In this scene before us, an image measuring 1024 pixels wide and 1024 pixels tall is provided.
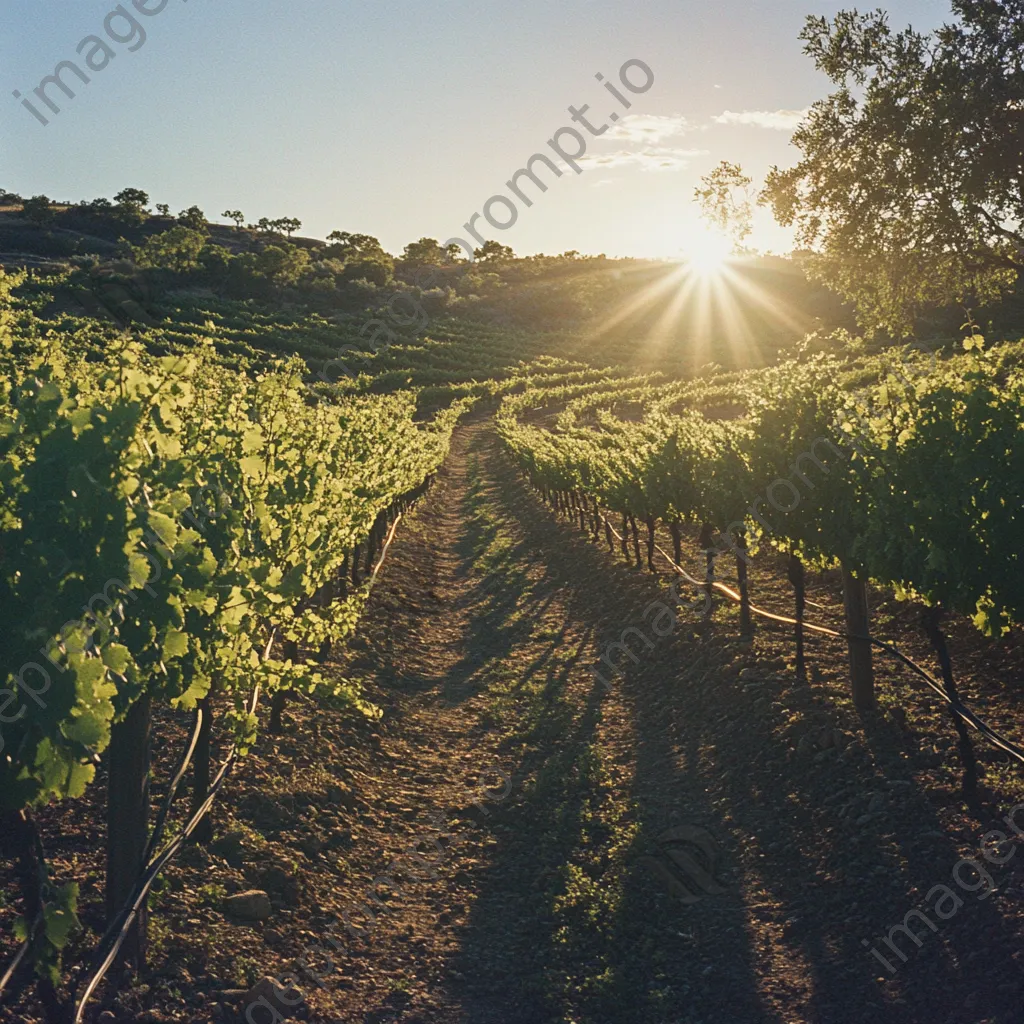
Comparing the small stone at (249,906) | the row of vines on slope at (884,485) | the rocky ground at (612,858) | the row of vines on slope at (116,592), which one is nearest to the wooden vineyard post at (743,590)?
the row of vines on slope at (884,485)

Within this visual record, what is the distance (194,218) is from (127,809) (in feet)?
526

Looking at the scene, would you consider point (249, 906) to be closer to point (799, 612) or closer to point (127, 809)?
point (127, 809)

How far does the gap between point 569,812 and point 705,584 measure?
8452 mm

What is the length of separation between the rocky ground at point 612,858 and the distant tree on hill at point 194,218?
14613 cm

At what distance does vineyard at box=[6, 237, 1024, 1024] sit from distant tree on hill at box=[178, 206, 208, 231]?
142 metres

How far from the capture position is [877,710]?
35.9 feet

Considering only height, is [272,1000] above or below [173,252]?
below

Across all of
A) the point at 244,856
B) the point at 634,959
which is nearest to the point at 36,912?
the point at 244,856

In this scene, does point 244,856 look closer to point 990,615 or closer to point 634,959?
point 634,959

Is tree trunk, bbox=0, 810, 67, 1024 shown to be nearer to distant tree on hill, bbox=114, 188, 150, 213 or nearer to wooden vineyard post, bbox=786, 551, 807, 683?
wooden vineyard post, bbox=786, 551, 807, 683

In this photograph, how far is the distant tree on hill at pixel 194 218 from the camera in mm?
145425

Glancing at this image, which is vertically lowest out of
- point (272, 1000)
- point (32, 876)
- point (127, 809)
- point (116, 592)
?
point (272, 1000)

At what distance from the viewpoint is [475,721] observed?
544 inches

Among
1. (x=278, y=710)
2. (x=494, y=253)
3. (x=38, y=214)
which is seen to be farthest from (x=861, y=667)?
(x=494, y=253)
